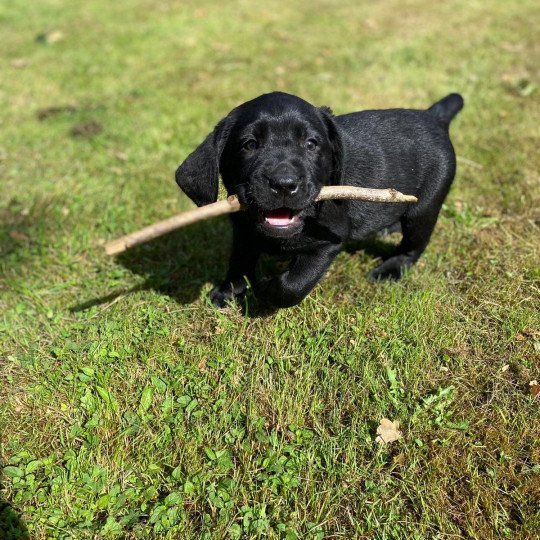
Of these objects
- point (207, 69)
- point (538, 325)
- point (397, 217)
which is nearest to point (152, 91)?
point (207, 69)

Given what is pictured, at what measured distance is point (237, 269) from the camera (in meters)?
3.26

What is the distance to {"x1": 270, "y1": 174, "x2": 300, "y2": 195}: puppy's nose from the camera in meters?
2.48

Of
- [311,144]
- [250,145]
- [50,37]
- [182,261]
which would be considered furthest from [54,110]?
[311,144]

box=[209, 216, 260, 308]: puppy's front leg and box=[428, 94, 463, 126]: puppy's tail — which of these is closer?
box=[209, 216, 260, 308]: puppy's front leg

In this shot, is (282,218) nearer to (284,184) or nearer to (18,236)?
(284,184)

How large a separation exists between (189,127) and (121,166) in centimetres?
89

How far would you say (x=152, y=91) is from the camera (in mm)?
6539

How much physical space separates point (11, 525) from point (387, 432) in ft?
5.52

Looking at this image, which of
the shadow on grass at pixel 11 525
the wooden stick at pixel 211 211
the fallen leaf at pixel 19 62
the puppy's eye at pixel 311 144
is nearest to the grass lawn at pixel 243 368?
the shadow on grass at pixel 11 525

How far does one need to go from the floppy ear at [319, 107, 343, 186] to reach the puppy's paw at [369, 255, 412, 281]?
0.84 m

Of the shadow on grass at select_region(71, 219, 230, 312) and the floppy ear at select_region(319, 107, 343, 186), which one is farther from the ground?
the floppy ear at select_region(319, 107, 343, 186)

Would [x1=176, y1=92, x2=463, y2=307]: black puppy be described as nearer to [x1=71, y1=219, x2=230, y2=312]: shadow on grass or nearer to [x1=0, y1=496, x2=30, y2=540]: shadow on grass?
[x1=71, y1=219, x2=230, y2=312]: shadow on grass

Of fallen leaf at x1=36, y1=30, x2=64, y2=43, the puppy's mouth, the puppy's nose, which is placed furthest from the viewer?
fallen leaf at x1=36, y1=30, x2=64, y2=43

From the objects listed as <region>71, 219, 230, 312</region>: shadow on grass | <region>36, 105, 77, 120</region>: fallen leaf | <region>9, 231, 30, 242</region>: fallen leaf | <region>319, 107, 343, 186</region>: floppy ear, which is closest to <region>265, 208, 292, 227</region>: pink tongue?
<region>319, 107, 343, 186</region>: floppy ear
